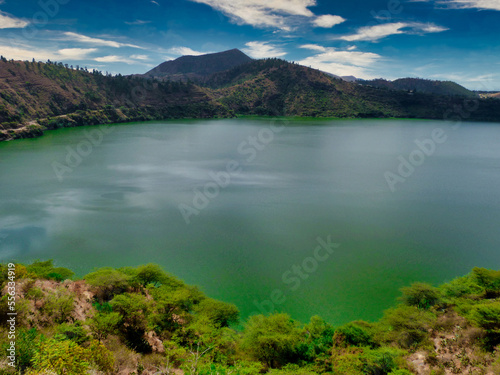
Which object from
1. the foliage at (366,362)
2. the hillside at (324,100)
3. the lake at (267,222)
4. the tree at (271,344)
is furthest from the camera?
the hillside at (324,100)

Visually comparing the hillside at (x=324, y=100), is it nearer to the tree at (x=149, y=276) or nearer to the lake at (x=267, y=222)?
the lake at (x=267, y=222)

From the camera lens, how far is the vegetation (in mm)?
9844

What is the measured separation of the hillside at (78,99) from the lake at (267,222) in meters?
38.0

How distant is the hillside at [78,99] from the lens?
7662 cm

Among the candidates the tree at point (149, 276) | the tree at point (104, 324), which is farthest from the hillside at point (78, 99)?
the tree at point (104, 324)

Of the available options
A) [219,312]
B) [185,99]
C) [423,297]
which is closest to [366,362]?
[423,297]

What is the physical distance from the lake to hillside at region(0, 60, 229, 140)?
1498 inches

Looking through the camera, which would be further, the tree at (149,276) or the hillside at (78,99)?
the hillside at (78,99)

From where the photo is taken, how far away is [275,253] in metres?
19.6

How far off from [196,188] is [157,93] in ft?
356

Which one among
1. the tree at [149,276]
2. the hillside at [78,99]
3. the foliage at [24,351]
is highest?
the hillside at [78,99]

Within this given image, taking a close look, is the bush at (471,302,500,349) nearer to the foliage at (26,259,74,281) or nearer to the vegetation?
the vegetation

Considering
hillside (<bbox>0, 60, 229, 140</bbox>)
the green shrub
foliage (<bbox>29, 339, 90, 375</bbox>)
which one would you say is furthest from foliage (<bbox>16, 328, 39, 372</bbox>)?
hillside (<bbox>0, 60, 229, 140</bbox>)

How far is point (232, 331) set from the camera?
40.1 feet
